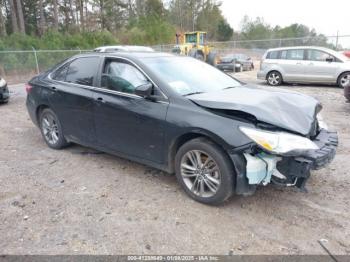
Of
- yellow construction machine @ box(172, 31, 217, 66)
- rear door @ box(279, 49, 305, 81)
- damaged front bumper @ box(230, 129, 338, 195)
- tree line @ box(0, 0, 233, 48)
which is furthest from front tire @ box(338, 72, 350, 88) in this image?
tree line @ box(0, 0, 233, 48)

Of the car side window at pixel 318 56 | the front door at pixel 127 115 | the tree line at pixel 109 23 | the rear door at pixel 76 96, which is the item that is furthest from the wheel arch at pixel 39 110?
the tree line at pixel 109 23

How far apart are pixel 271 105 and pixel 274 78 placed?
10.2 meters

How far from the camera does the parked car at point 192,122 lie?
9.85ft

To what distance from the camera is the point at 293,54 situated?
1243 centimetres

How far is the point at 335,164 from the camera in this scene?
4449 millimetres

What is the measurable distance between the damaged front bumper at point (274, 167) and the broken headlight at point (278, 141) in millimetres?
85

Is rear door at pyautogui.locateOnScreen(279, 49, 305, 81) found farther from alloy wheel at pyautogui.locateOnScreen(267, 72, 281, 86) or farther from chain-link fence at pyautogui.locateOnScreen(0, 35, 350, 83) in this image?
chain-link fence at pyautogui.locateOnScreen(0, 35, 350, 83)

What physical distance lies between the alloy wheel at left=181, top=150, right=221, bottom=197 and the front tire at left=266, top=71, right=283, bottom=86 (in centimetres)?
1043

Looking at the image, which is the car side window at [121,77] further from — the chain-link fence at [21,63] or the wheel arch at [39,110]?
the chain-link fence at [21,63]

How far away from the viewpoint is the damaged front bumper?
289cm

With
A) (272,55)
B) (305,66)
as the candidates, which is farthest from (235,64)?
(305,66)

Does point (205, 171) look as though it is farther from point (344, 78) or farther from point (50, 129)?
point (344, 78)

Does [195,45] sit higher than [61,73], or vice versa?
[195,45]

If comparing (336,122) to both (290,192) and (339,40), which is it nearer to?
(290,192)
